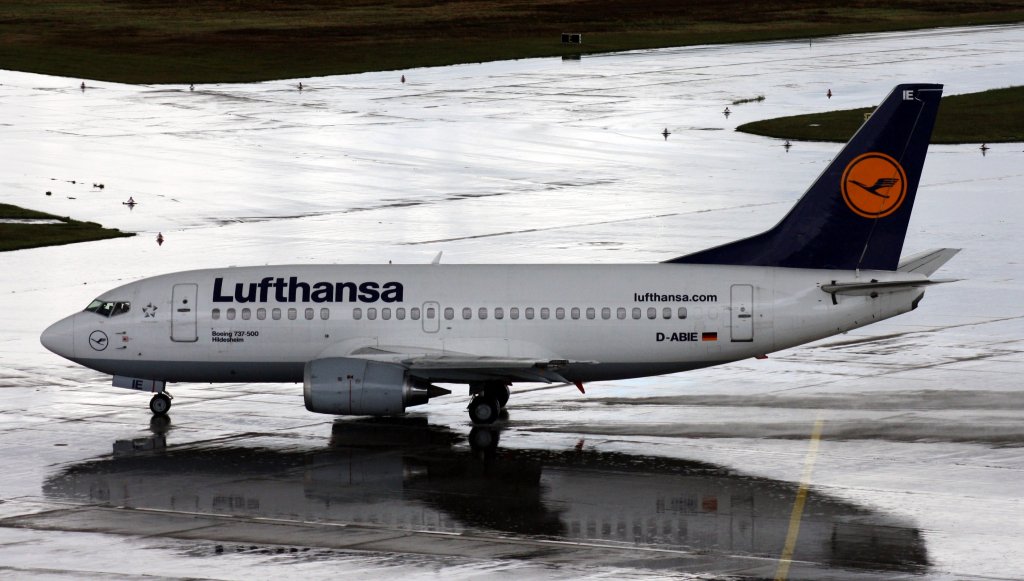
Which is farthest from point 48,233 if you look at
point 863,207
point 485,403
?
point 863,207

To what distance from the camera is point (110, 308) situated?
4419cm

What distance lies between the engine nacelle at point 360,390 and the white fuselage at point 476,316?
1210 mm

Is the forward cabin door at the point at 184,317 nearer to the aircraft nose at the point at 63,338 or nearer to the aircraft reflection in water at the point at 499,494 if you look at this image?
the aircraft nose at the point at 63,338

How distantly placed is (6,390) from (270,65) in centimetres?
8975

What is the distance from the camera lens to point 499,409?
43125 mm

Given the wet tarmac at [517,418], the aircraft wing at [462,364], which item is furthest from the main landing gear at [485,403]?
the aircraft wing at [462,364]

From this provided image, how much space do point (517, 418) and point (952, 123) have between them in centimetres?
6820

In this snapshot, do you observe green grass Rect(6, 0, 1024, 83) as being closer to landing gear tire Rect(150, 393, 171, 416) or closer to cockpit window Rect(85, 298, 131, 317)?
cockpit window Rect(85, 298, 131, 317)

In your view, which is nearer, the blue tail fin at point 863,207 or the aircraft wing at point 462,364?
the aircraft wing at point 462,364

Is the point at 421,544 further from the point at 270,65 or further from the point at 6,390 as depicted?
the point at 270,65

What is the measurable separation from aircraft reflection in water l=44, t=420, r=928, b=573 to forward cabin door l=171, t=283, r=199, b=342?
145 inches

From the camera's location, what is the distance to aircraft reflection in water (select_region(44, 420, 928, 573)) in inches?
1257

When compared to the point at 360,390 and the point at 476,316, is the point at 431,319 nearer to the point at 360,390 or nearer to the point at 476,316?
the point at 476,316

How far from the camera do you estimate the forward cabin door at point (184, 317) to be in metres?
43.3
